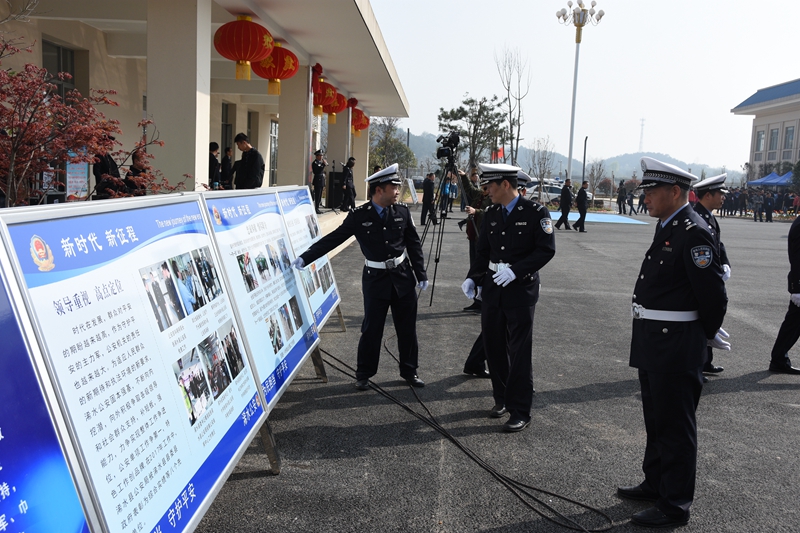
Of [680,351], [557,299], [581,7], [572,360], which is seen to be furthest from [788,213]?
[680,351]

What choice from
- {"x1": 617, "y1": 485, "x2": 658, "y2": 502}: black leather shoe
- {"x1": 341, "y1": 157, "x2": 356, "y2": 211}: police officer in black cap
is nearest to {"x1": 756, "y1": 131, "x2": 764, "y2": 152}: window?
{"x1": 341, "y1": 157, "x2": 356, "y2": 211}: police officer in black cap

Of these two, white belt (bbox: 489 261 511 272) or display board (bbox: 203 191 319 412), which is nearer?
display board (bbox: 203 191 319 412)

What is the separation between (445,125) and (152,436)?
44719 millimetres

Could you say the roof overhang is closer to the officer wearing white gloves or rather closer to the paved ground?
the paved ground

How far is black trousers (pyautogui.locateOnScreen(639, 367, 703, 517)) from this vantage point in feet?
10.8

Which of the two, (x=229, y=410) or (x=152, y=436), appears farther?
(x=229, y=410)

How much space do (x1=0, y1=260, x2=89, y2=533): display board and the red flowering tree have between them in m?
3.70

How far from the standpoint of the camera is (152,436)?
7.60 ft

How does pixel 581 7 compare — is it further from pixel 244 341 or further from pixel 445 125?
pixel 244 341

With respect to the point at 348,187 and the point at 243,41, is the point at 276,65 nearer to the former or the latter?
the point at 243,41

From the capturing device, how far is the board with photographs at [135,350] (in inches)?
76.8

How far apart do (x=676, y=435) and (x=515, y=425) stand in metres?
1.34

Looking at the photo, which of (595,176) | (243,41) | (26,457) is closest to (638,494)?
(26,457)

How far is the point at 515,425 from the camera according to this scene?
449 cm
